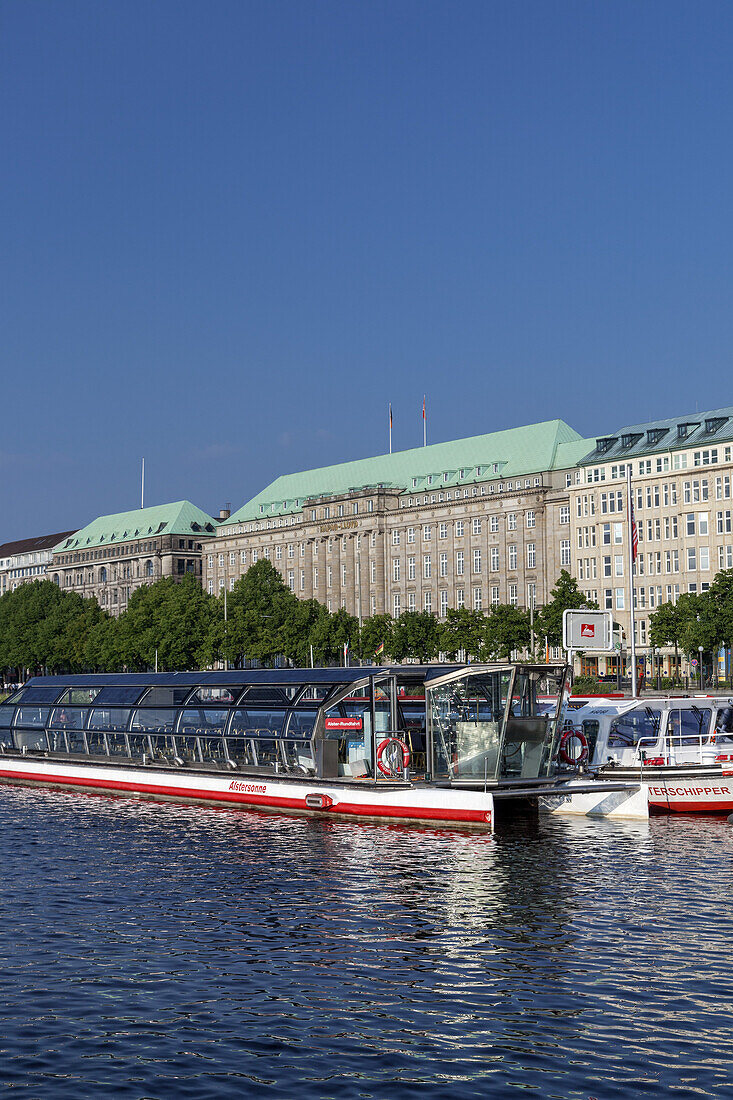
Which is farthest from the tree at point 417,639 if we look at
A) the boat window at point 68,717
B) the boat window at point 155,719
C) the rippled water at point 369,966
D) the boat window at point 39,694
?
the rippled water at point 369,966

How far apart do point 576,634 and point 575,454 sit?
382ft

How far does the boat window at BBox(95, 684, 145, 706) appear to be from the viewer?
55.6 metres

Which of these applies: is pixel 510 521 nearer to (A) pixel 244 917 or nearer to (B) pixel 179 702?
(B) pixel 179 702

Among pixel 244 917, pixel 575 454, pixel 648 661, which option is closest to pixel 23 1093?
pixel 244 917

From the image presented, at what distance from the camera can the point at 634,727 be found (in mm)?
47938

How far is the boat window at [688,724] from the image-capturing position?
47344 millimetres

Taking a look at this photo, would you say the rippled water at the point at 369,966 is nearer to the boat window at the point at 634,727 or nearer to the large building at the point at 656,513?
the boat window at the point at 634,727

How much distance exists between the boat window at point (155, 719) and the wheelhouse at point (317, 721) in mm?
48

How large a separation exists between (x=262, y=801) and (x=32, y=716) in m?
20.1

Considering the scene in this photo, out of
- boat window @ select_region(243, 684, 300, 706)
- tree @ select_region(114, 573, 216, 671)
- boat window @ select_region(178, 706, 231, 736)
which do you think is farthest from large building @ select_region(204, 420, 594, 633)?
boat window @ select_region(243, 684, 300, 706)

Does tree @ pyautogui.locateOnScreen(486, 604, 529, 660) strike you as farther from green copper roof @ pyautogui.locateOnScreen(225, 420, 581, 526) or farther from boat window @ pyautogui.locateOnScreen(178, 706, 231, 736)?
boat window @ pyautogui.locateOnScreen(178, 706, 231, 736)

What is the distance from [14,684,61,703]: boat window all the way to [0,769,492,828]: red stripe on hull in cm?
365

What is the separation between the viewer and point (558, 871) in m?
32.9

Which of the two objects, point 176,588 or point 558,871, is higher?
point 176,588
